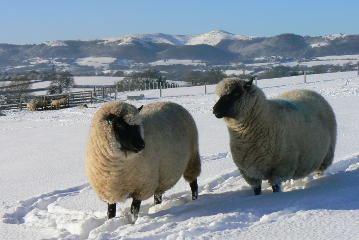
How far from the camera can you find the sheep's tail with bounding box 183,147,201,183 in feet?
24.4

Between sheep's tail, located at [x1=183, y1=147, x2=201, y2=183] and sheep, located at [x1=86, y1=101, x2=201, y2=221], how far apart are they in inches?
21.8

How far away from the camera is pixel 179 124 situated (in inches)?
281

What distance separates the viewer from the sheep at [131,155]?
221 inches

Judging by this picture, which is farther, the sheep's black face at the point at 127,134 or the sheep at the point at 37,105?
the sheep at the point at 37,105

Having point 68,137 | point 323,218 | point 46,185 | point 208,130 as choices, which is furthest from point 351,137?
point 68,137

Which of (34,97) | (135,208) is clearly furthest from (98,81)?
(135,208)

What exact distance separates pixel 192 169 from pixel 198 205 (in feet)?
4.84

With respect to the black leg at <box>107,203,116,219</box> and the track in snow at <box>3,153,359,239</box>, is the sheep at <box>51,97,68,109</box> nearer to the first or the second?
the track in snow at <box>3,153,359,239</box>

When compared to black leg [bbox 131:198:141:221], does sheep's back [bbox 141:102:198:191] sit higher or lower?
higher

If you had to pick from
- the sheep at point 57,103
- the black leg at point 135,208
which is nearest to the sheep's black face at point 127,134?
the black leg at point 135,208

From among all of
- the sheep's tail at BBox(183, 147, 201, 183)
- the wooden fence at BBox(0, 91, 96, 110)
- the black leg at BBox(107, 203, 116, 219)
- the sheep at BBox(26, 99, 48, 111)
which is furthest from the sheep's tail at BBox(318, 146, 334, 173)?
the wooden fence at BBox(0, 91, 96, 110)

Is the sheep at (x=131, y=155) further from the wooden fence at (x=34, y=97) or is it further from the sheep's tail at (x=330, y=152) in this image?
the wooden fence at (x=34, y=97)

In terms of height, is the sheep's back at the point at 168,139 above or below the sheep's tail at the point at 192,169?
above

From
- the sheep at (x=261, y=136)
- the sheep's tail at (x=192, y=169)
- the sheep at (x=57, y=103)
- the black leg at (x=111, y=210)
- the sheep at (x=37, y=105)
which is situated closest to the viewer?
the black leg at (x=111, y=210)
